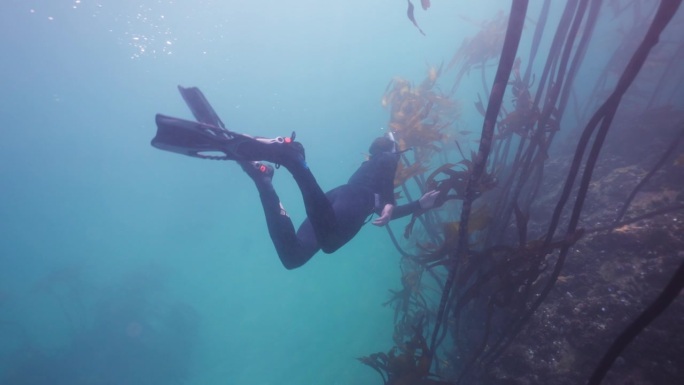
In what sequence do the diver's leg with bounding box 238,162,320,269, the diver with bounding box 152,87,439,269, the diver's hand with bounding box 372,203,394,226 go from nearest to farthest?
the diver with bounding box 152,87,439,269, the diver's leg with bounding box 238,162,320,269, the diver's hand with bounding box 372,203,394,226

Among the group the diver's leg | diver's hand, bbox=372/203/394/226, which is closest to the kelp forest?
diver's hand, bbox=372/203/394/226

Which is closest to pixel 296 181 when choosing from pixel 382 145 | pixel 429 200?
pixel 382 145

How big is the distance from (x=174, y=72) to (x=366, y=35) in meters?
61.2

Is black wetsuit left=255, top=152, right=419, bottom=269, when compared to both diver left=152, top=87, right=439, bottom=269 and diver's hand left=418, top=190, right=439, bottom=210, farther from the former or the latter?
diver's hand left=418, top=190, right=439, bottom=210

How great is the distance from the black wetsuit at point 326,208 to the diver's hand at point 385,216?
0.30 ft

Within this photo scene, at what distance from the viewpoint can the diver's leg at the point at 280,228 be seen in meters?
4.11

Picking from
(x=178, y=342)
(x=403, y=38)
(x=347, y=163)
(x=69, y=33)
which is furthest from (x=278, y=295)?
(x=403, y=38)

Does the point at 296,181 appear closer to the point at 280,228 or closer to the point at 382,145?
the point at 280,228

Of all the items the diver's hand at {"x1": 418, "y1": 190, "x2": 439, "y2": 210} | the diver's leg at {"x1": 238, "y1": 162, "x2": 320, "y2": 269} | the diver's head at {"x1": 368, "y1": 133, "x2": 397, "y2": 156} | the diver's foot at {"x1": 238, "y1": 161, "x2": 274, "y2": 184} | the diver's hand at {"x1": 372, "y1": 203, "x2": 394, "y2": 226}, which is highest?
the diver's head at {"x1": 368, "y1": 133, "x2": 397, "y2": 156}

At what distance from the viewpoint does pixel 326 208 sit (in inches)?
151

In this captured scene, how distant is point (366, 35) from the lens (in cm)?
9631

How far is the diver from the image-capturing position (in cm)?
340

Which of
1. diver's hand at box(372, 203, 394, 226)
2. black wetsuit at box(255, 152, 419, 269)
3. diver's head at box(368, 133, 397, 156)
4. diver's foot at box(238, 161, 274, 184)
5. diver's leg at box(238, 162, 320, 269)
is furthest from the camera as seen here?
diver's head at box(368, 133, 397, 156)

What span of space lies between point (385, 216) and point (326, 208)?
171 centimetres
